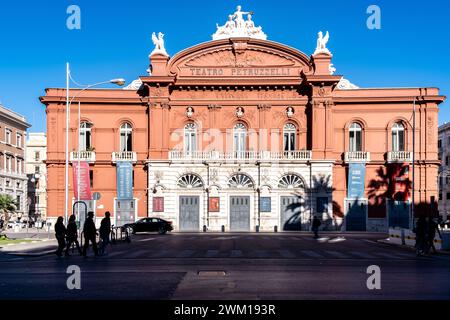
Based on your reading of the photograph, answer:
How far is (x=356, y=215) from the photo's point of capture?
52.0m

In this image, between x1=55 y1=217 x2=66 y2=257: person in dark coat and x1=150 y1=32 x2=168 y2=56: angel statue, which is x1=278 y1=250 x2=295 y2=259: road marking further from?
x1=150 y1=32 x2=168 y2=56: angel statue

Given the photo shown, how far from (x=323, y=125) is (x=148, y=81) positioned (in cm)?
1602

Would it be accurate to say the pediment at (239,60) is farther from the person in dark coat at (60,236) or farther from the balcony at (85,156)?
the person in dark coat at (60,236)

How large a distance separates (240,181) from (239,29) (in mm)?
14472

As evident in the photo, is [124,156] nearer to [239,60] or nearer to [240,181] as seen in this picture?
[240,181]

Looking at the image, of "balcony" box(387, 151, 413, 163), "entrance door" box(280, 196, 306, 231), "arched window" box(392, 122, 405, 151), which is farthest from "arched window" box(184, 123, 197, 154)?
"arched window" box(392, 122, 405, 151)

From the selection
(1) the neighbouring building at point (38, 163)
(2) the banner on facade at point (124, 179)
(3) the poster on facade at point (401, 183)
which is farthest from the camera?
(1) the neighbouring building at point (38, 163)

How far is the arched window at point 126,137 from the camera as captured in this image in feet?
175

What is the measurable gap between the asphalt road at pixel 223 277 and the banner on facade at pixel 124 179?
94.0ft

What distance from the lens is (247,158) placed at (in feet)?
167

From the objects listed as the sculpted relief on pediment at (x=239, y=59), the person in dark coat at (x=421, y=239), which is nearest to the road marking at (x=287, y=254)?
the person in dark coat at (x=421, y=239)

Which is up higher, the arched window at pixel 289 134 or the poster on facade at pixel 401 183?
the arched window at pixel 289 134

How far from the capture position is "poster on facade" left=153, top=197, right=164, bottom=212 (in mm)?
50938
